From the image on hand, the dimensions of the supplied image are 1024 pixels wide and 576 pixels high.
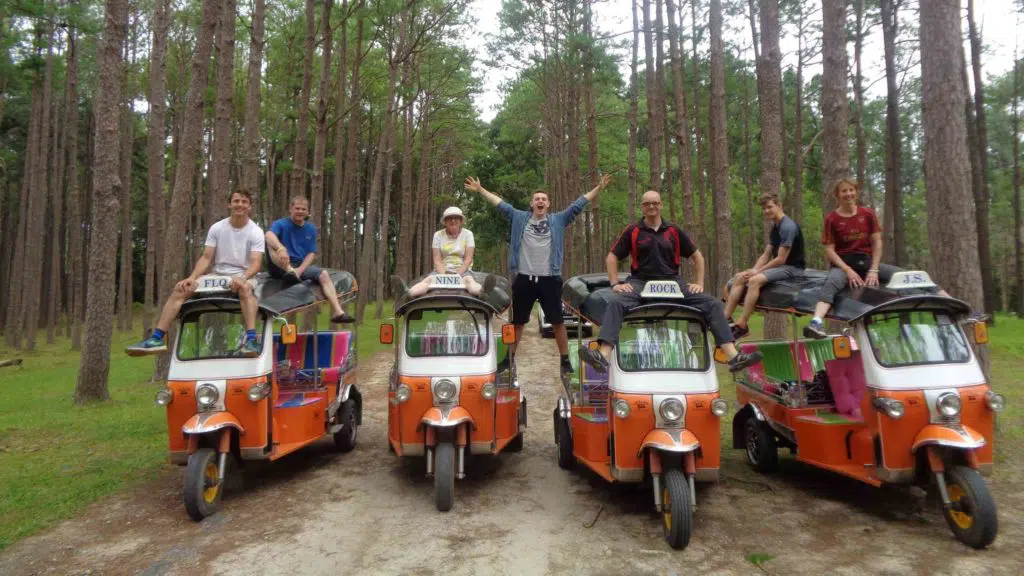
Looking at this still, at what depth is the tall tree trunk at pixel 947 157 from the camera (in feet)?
23.9

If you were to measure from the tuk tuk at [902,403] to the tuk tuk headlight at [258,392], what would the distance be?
5247 mm

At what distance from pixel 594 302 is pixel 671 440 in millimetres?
1779

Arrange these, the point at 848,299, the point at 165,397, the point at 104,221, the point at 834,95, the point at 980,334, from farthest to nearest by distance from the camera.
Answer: the point at 104,221, the point at 834,95, the point at 165,397, the point at 848,299, the point at 980,334

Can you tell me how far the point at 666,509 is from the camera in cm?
511

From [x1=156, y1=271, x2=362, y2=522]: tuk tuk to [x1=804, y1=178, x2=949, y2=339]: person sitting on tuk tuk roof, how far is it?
5464 millimetres

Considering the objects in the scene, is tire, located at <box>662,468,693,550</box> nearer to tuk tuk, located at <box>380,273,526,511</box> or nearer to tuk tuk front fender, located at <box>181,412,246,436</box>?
tuk tuk, located at <box>380,273,526,511</box>

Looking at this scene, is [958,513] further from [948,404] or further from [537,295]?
[537,295]

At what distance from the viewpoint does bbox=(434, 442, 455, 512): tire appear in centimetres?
571

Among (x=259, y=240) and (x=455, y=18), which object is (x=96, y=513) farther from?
(x=455, y=18)

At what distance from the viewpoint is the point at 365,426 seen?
9.49 metres

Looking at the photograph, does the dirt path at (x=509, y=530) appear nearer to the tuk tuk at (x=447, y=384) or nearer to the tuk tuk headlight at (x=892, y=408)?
the tuk tuk at (x=447, y=384)

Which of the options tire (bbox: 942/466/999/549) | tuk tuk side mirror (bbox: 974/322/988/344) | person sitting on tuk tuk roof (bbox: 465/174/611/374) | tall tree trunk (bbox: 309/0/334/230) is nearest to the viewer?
tire (bbox: 942/466/999/549)

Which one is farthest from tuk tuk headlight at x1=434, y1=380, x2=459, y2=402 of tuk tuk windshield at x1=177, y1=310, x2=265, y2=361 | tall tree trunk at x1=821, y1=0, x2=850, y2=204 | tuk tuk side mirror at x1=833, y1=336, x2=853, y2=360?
tall tree trunk at x1=821, y1=0, x2=850, y2=204

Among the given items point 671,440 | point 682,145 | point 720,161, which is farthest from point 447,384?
point 682,145
